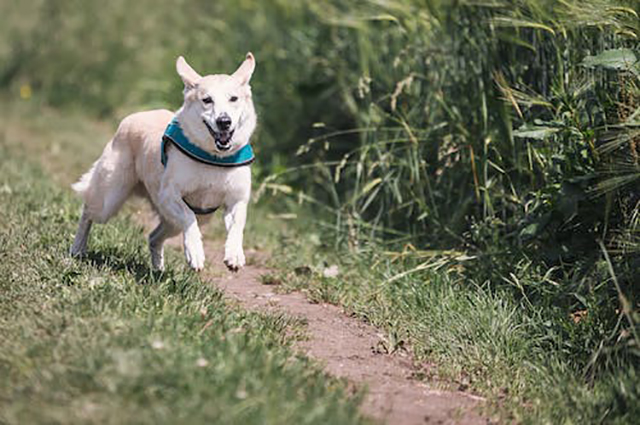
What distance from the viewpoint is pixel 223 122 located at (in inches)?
188

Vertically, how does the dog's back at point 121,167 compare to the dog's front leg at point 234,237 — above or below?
above

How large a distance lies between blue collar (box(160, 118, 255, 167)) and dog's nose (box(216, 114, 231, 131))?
0.22 metres

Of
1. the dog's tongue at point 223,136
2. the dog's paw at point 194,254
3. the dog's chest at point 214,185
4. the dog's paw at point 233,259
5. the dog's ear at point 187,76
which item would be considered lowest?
the dog's paw at point 233,259

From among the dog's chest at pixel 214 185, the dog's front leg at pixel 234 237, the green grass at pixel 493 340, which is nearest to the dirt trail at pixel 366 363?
the green grass at pixel 493 340

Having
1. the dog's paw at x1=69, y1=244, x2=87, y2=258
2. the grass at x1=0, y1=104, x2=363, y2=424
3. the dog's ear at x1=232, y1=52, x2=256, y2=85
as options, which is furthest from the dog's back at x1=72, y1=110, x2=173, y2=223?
the dog's ear at x1=232, y1=52, x2=256, y2=85

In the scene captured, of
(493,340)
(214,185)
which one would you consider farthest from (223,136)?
(493,340)

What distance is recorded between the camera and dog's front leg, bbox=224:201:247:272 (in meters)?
4.77

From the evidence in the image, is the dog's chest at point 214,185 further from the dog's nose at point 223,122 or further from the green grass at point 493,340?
the green grass at point 493,340

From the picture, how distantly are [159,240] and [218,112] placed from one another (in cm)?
119

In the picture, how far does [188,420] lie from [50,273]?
1.84 metres

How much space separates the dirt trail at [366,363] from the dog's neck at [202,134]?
2.96 ft

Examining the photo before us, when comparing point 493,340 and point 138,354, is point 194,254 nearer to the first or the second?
point 138,354

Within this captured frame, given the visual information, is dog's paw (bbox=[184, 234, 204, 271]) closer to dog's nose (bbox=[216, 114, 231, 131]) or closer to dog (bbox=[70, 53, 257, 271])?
dog (bbox=[70, 53, 257, 271])

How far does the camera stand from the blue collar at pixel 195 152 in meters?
4.92
